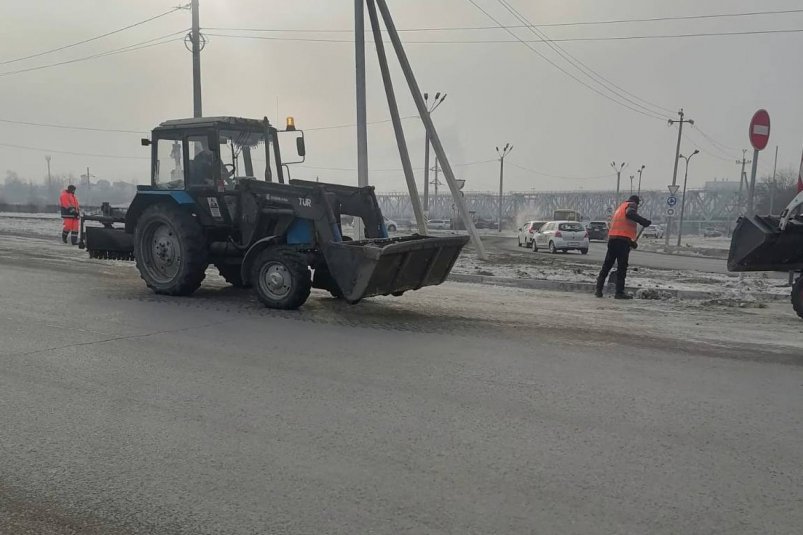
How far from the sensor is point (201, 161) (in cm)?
991

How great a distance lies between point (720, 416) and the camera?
4.79 meters

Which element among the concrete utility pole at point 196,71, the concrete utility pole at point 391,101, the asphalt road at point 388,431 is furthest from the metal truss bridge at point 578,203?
the asphalt road at point 388,431

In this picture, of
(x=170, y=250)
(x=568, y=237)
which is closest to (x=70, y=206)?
(x=170, y=250)

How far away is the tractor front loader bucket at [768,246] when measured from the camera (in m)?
9.27

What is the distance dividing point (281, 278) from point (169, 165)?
310 cm

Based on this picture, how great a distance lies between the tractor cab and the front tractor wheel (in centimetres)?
149

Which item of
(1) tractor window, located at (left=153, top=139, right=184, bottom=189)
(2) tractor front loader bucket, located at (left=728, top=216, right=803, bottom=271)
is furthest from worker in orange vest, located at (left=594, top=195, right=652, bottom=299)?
(1) tractor window, located at (left=153, top=139, right=184, bottom=189)

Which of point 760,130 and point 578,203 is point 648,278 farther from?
point 578,203

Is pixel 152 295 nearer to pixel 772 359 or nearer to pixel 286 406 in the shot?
pixel 286 406

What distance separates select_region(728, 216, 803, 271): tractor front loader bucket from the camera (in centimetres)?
927

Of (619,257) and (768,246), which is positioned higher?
(768,246)

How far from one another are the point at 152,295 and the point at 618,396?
765 cm

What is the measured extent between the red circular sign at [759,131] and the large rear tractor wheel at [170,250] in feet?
34.1

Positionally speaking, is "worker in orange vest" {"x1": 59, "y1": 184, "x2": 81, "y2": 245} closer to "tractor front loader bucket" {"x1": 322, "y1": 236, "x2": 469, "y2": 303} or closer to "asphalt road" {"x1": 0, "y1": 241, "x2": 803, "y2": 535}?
"asphalt road" {"x1": 0, "y1": 241, "x2": 803, "y2": 535}
